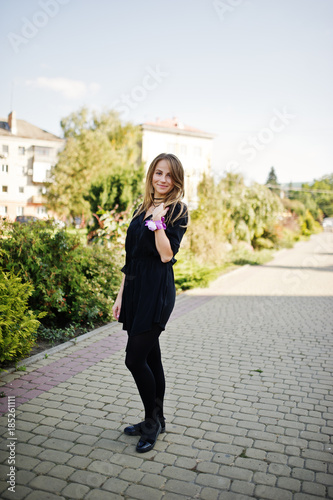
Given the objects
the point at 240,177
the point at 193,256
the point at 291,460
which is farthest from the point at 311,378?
the point at 240,177

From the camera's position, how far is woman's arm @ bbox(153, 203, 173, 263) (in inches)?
110

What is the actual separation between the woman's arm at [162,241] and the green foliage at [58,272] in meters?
3.11

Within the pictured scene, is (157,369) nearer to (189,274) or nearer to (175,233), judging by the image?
(175,233)

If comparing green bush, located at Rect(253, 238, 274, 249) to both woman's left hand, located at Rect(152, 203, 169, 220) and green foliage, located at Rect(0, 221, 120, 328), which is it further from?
woman's left hand, located at Rect(152, 203, 169, 220)

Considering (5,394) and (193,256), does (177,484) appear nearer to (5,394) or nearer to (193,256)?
(5,394)

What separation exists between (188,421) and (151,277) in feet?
4.55

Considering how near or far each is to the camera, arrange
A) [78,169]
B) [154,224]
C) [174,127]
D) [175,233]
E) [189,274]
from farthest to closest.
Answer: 1. [174,127]
2. [78,169]
3. [189,274]
4. [175,233]
5. [154,224]

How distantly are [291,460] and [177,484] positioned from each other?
86 centimetres

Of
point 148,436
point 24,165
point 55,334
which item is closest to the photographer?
point 148,436

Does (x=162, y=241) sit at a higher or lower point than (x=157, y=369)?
higher

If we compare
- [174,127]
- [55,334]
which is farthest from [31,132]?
[55,334]

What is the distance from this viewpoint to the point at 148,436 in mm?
3039

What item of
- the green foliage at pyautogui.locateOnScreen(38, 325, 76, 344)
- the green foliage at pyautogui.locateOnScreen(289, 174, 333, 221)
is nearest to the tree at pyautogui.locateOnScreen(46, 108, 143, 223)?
the green foliage at pyautogui.locateOnScreen(38, 325, 76, 344)

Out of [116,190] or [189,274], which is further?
[116,190]
